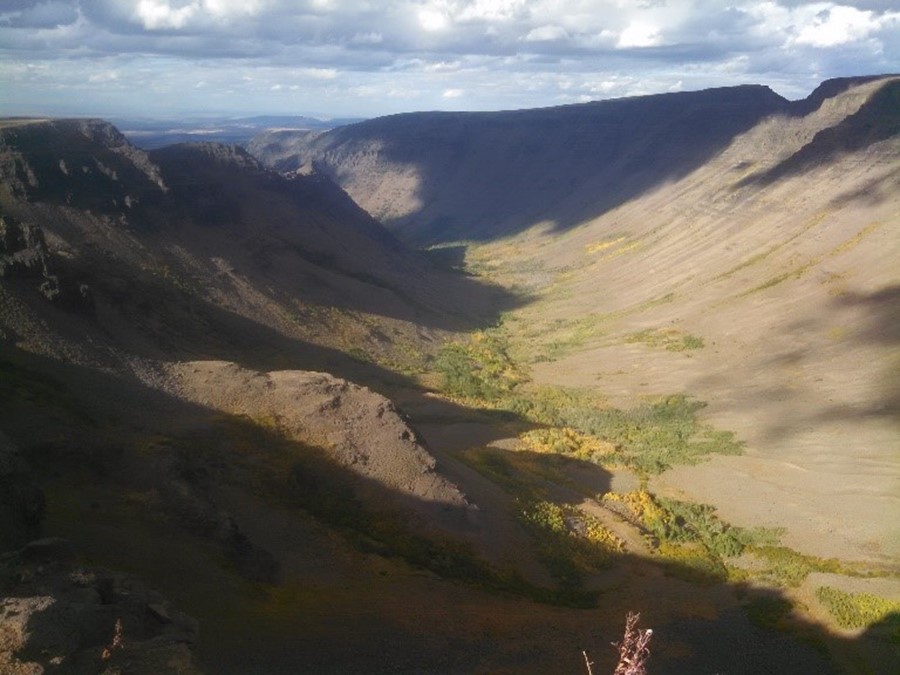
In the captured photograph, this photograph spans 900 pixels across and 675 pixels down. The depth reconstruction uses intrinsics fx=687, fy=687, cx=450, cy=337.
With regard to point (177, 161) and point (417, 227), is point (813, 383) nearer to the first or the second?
point (177, 161)

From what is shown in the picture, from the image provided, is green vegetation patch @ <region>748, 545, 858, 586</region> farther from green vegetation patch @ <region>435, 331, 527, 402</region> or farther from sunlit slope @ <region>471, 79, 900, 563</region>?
green vegetation patch @ <region>435, 331, 527, 402</region>

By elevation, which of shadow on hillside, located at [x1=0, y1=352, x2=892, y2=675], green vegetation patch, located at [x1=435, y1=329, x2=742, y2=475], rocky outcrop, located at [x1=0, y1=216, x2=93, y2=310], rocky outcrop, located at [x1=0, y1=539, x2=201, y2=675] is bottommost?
green vegetation patch, located at [x1=435, y1=329, x2=742, y2=475]

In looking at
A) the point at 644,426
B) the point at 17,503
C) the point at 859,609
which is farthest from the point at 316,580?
the point at 644,426

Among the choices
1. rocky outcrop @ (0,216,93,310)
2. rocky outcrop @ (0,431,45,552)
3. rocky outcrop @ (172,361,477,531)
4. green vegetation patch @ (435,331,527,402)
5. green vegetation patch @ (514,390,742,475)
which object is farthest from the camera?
green vegetation patch @ (435,331,527,402)

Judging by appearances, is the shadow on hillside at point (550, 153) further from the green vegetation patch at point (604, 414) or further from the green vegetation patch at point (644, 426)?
the green vegetation patch at point (644, 426)

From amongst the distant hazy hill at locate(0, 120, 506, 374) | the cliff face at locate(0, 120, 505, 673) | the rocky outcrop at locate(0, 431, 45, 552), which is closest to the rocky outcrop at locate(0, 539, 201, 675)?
the cliff face at locate(0, 120, 505, 673)
